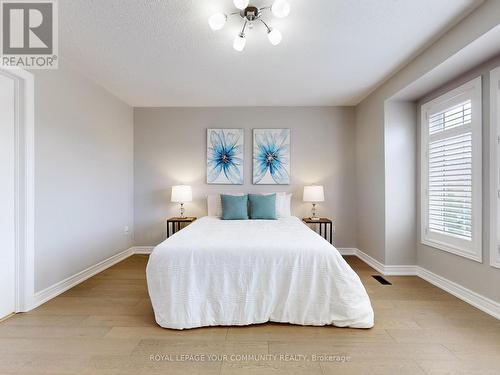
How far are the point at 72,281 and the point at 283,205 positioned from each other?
2859 millimetres

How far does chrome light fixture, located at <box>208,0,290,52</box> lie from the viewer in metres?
1.75

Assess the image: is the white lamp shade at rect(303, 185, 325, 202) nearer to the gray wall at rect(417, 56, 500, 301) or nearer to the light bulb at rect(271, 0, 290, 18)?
the gray wall at rect(417, 56, 500, 301)

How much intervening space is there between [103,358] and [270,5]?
9.09 feet

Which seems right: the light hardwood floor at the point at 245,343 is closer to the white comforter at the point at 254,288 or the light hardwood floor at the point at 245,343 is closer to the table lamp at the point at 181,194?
the white comforter at the point at 254,288

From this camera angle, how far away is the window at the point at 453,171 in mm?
2414

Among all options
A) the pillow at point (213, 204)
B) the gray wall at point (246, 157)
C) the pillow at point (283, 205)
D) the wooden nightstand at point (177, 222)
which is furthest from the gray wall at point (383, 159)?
the wooden nightstand at point (177, 222)

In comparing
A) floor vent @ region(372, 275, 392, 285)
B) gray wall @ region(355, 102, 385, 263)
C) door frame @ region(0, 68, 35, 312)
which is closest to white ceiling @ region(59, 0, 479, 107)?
gray wall @ region(355, 102, 385, 263)

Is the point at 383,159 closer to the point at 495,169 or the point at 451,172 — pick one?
the point at 451,172

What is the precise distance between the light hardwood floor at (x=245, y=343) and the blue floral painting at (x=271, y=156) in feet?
7.78

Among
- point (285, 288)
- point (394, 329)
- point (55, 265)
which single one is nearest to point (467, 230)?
point (394, 329)

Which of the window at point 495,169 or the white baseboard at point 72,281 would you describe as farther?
the white baseboard at point 72,281

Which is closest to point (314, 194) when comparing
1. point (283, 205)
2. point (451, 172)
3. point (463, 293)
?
point (283, 205)

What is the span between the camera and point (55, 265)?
106 inches

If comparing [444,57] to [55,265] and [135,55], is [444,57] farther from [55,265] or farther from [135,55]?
[55,265]
